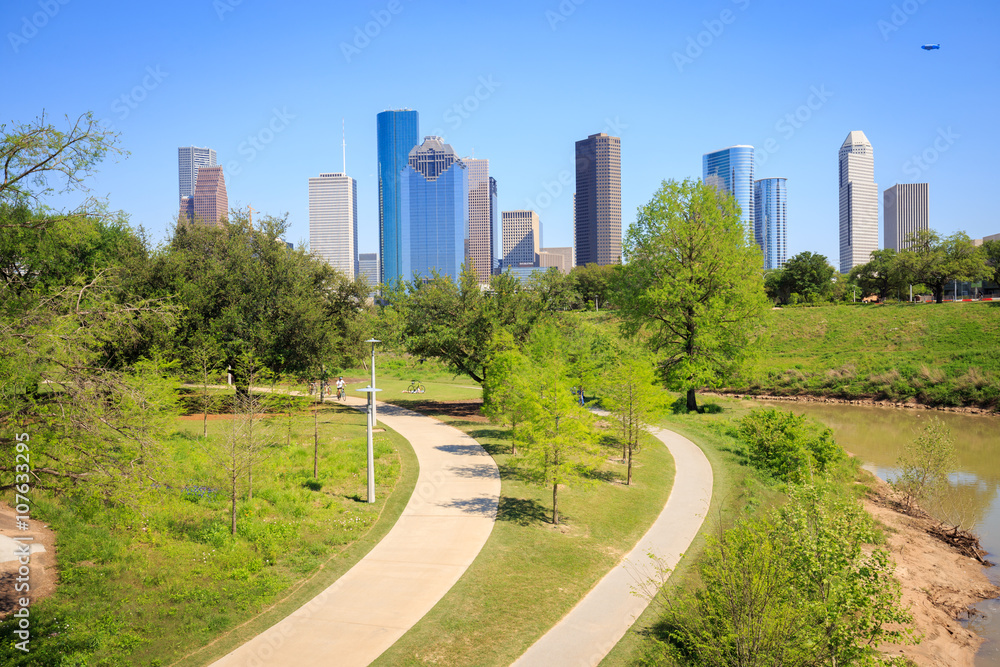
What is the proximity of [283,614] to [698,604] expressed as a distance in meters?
7.21

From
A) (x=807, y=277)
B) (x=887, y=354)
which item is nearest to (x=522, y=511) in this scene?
(x=887, y=354)

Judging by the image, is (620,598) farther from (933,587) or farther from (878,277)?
(878,277)

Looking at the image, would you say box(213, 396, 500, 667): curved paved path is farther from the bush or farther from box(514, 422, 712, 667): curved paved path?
the bush

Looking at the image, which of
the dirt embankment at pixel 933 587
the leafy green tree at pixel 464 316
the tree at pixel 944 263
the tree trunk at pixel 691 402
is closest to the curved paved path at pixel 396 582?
the dirt embankment at pixel 933 587

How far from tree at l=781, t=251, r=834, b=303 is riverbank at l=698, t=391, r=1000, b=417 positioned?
48.6 meters

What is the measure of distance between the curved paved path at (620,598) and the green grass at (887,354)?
1643 centimetres

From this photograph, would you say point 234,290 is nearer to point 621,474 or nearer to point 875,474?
point 621,474

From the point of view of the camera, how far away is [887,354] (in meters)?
46.9

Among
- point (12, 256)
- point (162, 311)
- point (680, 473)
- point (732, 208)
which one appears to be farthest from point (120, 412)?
point (732, 208)

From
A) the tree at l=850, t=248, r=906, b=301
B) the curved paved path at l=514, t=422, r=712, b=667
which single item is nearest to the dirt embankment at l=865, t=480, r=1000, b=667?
the curved paved path at l=514, t=422, r=712, b=667

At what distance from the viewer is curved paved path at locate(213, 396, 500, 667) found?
29.6 ft

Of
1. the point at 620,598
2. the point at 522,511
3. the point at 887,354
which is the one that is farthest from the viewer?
the point at 887,354

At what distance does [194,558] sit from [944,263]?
81499 mm

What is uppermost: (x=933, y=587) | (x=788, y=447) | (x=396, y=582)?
(x=788, y=447)
